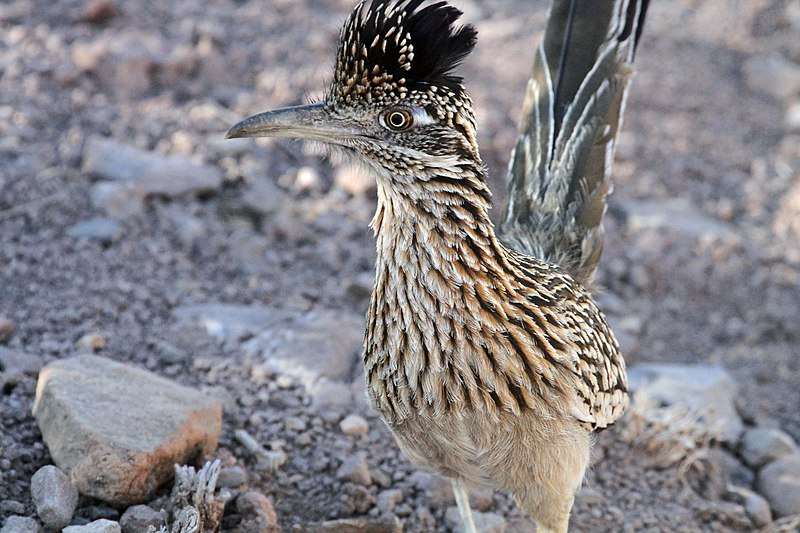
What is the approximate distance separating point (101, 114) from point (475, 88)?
3236mm

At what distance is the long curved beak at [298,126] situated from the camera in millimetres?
3301

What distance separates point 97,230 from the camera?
5.68 meters

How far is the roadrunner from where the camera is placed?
126 inches

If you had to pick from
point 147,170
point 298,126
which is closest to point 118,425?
point 298,126

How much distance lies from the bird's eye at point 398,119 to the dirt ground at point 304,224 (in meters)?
1.28

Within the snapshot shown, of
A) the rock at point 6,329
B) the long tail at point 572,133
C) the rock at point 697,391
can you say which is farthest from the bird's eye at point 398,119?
the rock at point 697,391

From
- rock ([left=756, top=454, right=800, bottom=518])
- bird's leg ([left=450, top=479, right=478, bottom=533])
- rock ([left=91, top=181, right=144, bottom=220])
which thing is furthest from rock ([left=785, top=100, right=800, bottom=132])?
bird's leg ([left=450, top=479, right=478, bottom=533])

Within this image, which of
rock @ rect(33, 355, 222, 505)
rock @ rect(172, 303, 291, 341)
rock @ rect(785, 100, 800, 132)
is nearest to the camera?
rock @ rect(33, 355, 222, 505)

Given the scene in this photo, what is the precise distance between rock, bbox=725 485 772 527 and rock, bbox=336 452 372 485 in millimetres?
2118

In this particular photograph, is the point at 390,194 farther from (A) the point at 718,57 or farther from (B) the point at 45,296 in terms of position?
(A) the point at 718,57

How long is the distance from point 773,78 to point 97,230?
6794 mm

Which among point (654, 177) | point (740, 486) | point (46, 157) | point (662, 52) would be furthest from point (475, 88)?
point (740, 486)

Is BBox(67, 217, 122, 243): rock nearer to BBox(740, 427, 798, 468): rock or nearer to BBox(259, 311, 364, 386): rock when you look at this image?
BBox(259, 311, 364, 386): rock

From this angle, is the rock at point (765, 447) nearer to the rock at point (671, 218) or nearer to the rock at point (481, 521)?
the rock at point (481, 521)
